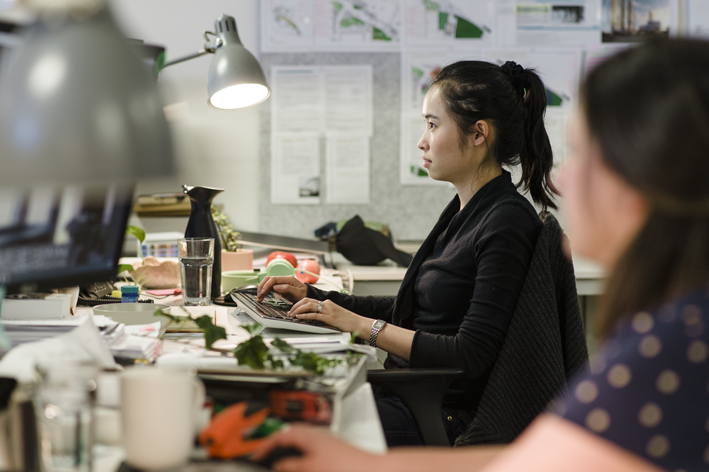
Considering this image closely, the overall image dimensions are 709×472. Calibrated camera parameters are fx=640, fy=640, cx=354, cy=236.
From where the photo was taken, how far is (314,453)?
23.3 inches

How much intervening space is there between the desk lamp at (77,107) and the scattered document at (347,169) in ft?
7.03

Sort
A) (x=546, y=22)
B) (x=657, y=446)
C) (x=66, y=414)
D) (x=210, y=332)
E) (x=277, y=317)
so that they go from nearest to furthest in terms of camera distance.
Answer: (x=657, y=446) < (x=66, y=414) < (x=210, y=332) < (x=277, y=317) < (x=546, y=22)

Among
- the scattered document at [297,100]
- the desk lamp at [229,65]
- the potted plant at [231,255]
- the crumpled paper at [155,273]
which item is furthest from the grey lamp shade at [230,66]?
the scattered document at [297,100]

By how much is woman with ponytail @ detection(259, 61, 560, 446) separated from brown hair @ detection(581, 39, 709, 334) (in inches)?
24.0

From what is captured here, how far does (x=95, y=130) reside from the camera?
0.53 m

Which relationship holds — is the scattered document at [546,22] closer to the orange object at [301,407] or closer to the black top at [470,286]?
the black top at [470,286]

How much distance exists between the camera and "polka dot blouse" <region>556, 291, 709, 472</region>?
1.58 ft

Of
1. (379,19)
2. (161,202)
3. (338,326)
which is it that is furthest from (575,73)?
(338,326)

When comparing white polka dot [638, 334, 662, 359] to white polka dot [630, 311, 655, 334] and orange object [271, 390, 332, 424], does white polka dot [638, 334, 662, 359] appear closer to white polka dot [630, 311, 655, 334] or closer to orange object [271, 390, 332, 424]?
white polka dot [630, 311, 655, 334]

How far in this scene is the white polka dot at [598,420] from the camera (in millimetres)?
487

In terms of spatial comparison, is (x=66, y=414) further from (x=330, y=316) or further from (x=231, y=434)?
(x=330, y=316)

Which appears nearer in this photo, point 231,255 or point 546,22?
point 231,255

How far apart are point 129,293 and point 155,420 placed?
0.85m

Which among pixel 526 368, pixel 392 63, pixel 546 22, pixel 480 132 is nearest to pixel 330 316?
pixel 526 368
